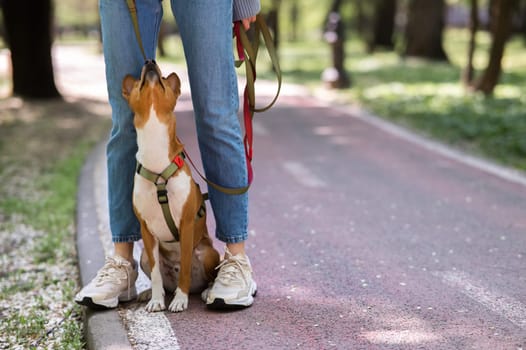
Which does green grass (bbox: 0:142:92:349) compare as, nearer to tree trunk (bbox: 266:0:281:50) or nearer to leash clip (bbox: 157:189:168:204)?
leash clip (bbox: 157:189:168:204)

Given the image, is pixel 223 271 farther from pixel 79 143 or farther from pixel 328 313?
pixel 79 143

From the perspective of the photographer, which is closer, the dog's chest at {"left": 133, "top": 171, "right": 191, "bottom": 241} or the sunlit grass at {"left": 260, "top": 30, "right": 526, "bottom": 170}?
the dog's chest at {"left": 133, "top": 171, "right": 191, "bottom": 241}

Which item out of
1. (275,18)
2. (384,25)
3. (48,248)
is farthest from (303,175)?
(384,25)

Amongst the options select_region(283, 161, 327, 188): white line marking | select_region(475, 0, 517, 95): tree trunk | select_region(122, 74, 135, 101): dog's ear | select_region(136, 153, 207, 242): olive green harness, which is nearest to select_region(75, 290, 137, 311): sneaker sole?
select_region(136, 153, 207, 242): olive green harness

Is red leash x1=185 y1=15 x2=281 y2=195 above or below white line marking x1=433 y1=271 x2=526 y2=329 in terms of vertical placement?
above

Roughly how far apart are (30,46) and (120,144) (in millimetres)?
12270

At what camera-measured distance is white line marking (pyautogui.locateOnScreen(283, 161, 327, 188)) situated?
669cm

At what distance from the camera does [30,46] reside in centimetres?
1453

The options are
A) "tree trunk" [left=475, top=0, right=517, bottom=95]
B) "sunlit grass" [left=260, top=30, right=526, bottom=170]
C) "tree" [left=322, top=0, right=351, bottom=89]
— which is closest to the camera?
"sunlit grass" [left=260, top=30, right=526, bottom=170]

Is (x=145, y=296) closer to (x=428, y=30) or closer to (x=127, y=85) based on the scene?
(x=127, y=85)

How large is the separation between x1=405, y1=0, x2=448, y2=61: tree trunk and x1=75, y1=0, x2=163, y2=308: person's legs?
21.6 m

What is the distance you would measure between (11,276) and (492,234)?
3.24 metres

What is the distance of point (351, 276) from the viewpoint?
3.91 meters

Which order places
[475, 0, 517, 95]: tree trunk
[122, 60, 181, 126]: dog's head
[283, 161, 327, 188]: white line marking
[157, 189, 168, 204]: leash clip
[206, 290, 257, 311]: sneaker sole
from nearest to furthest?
[122, 60, 181, 126]: dog's head
[157, 189, 168, 204]: leash clip
[206, 290, 257, 311]: sneaker sole
[283, 161, 327, 188]: white line marking
[475, 0, 517, 95]: tree trunk
